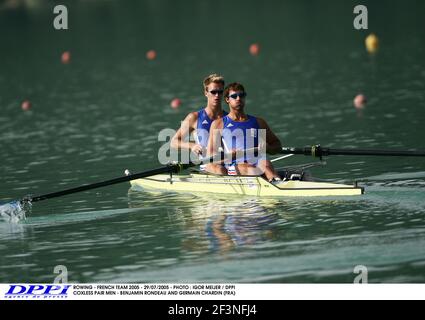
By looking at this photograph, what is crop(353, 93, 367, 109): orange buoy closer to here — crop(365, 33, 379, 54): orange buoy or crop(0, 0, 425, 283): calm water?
crop(0, 0, 425, 283): calm water

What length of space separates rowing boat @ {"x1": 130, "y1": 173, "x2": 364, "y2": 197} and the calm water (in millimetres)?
202

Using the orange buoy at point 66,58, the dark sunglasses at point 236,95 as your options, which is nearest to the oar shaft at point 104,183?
the dark sunglasses at point 236,95

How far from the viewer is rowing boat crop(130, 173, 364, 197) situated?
47.9 feet

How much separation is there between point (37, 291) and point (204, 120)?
6280 millimetres

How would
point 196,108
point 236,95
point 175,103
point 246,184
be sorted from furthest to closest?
point 175,103 < point 196,108 < point 246,184 < point 236,95

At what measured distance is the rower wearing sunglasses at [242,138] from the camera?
50.0 feet

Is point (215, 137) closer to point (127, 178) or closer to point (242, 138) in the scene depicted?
point (242, 138)

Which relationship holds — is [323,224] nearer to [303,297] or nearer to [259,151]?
[259,151]

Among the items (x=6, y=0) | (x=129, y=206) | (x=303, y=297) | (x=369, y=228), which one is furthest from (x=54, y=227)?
(x=6, y=0)

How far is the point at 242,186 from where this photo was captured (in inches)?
615

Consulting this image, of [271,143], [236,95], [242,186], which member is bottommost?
[242,186]

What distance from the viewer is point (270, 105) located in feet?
86.7

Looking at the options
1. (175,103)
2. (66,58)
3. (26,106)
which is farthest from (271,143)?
(66,58)

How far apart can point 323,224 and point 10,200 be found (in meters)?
6.29
